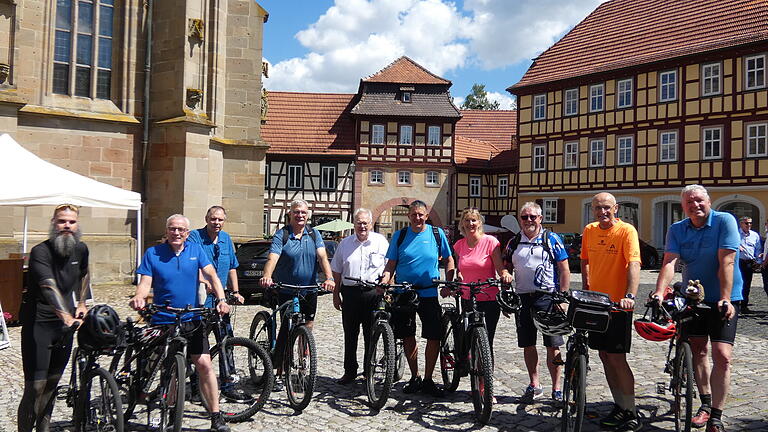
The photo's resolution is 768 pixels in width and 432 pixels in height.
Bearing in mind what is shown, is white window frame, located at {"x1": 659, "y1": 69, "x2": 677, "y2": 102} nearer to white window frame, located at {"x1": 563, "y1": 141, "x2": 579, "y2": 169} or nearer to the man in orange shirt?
white window frame, located at {"x1": 563, "y1": 141, "x2": 579, "y2": 169}

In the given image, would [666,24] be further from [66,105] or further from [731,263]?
[731,263]

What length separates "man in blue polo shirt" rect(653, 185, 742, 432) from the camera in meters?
4.57

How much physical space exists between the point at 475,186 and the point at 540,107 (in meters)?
8.04

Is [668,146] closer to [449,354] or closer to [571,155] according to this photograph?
[571,155]

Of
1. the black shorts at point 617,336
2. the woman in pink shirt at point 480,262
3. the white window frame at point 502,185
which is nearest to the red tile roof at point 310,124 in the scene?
the white window frame at point 502,185

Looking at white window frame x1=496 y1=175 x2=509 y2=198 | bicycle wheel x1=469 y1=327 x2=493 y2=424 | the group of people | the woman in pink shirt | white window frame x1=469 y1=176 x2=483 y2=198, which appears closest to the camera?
the group of people

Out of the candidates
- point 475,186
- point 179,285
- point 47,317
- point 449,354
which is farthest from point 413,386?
point 475,186

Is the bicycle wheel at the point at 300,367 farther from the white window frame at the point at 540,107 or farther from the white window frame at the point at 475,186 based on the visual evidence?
the white window frame at the point at 475,186

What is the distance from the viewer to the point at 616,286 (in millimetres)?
5086

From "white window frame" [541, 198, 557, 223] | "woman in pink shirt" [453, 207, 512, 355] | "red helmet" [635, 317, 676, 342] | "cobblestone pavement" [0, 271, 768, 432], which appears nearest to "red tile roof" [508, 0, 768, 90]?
"white window frame" [541, 198, 557, 223]

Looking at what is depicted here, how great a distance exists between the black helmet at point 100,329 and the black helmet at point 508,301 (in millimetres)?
2858

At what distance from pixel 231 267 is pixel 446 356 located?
217cm

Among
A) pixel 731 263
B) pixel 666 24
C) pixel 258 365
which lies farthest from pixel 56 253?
pixel 666 24

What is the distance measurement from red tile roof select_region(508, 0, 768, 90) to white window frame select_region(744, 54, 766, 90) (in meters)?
0.76
